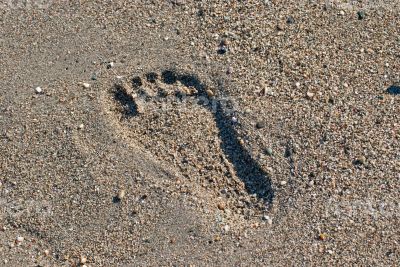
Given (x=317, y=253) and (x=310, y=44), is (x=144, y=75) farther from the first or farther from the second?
(x=317, y=253)

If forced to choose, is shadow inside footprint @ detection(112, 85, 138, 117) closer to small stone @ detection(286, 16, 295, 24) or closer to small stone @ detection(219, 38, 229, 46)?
small stone @ detection(219, 38, 229, 46)

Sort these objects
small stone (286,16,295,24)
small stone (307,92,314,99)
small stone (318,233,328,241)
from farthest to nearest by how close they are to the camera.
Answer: small stone (286,16,295,24) < small stone (307,92,314,99) < small stone (318,233,328,241)

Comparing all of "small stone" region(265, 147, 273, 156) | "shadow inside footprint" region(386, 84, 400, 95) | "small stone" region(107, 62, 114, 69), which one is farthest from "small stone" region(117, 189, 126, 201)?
"shadow inside footprint" region(386, 84, 400, 95)

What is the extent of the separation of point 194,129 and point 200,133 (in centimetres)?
5

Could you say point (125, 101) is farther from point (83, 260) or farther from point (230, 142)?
point (83, 260)

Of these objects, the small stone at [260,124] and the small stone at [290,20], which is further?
the small stone at [290,20]

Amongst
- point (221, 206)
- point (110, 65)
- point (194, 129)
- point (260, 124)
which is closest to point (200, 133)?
point (194, 129)

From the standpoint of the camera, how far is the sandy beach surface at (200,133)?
12.4 ft

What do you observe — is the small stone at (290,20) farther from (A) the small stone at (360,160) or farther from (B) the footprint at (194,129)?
(A) the small stone at (360,160)

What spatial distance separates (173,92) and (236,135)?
546 mm

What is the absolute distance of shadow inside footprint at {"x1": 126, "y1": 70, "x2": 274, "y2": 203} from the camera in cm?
383

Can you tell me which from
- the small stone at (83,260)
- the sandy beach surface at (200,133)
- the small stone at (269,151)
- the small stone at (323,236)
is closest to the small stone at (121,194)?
the sandy beach surface at (200,133)

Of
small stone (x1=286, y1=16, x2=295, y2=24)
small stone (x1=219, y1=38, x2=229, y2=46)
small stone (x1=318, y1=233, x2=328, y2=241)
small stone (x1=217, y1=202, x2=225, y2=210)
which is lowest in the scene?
small stone (x1=318, y1=233, x2=328, y2=241)

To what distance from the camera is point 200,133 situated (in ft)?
12.7
